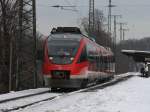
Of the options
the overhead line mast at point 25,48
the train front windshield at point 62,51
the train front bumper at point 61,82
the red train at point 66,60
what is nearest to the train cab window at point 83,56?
the red train at point 66,60

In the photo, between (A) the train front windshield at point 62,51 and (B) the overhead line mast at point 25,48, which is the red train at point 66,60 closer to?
(A) the train front windshield at point 62,51

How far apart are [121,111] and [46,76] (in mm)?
13950

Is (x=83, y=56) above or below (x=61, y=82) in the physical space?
above

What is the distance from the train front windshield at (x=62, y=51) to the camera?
27906 millimetres

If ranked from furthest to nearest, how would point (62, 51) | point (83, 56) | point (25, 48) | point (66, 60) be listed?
point (25, 48)
point (83, 56)
point (62, 51)
point (66, 60)

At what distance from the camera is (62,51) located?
92.0 ft

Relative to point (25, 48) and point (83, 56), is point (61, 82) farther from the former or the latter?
point (25, 48)

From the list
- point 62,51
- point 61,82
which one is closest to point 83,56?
point 62,51

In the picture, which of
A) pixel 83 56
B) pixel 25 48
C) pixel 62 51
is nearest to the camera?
pixel 62 51

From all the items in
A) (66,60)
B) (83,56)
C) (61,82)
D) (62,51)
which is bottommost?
Answer: (61,82)

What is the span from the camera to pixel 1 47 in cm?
4344

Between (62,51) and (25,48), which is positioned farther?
(25,48)

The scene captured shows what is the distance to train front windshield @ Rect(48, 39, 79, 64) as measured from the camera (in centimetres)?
2791

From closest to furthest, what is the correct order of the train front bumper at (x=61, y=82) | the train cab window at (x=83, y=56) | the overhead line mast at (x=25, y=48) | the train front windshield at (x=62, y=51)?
the train front bumper at (x=61, y=82), the train front windshield at (x=62, y=51), the train cab window at (x=83, y=56), the overhead line mast at (x=25, y=48)
